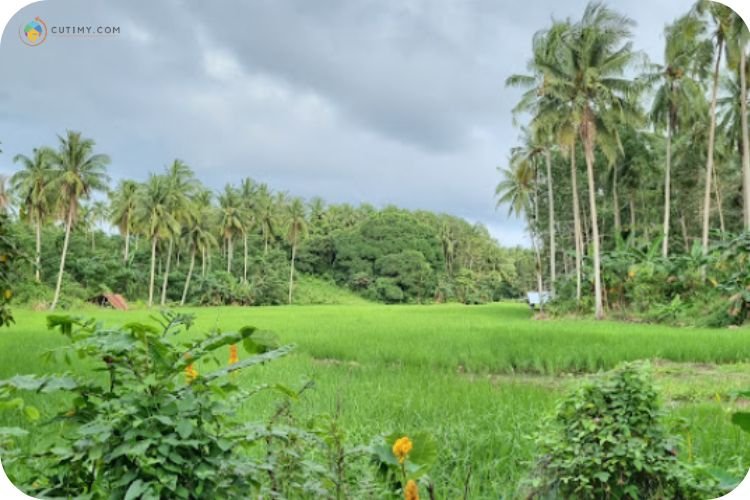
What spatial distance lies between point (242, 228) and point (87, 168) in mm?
757

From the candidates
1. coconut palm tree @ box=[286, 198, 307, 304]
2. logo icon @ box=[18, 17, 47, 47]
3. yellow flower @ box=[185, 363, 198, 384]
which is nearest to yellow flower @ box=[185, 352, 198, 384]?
yellow flower @ box=[185, 363, 198, 384]

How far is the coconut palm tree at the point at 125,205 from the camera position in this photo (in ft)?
7.60

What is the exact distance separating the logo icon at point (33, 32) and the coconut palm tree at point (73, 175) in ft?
1.14

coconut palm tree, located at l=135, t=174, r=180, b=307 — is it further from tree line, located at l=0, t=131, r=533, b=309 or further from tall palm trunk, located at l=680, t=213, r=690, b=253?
tall palm trunk, located at l=680, t=213, r=690, b=253

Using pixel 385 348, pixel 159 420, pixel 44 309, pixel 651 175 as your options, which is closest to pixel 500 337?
pixel 385 348

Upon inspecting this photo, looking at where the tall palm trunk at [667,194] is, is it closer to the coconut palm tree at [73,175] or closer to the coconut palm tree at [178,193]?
the coconut palm tree at [178,193]

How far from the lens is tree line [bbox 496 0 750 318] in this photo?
473 centimetres

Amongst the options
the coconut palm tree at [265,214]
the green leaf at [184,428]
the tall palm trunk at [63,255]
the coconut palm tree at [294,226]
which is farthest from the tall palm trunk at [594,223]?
the green leaf at [184,428]

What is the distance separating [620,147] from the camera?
4.84m

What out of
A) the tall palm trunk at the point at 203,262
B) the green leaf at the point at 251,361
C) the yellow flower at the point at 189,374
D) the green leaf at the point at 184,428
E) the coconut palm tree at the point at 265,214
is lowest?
the green leaf at the point at 184,428

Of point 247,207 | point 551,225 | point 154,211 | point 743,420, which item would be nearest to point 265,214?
point 247,207

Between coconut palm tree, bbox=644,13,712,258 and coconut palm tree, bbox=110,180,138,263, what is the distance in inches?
202

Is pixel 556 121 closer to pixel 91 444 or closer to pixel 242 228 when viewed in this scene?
pixel 242 228

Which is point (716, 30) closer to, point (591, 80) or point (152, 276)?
point (591, 80)
